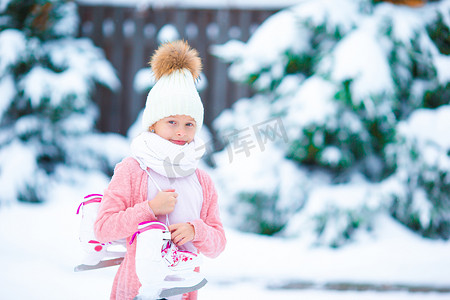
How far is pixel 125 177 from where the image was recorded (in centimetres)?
115

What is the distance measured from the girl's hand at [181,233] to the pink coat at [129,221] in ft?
0.07

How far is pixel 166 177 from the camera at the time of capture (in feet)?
3.94

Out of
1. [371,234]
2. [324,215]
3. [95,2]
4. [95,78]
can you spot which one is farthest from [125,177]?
[95,2]

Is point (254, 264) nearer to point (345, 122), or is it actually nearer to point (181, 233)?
point (345, 122)

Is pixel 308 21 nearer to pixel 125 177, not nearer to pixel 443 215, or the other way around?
pixel 443 215

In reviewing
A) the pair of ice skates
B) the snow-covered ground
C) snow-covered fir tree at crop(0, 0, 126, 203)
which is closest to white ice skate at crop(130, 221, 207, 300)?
the pair of ice skates

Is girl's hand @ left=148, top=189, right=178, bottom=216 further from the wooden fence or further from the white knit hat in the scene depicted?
the wooden fence

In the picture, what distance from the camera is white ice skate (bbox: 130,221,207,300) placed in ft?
3.31

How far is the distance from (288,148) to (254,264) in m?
1.04

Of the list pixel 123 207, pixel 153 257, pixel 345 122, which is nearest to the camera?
pixel 153 257

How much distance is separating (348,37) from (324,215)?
4.57ft

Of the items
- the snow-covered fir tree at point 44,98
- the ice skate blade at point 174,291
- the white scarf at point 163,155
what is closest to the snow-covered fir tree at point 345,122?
the snow-covered fir tree at point 44,98

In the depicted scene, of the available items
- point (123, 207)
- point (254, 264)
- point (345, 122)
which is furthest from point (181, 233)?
point (345, 122)

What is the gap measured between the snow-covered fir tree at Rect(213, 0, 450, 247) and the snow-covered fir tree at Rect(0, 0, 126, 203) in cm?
140
